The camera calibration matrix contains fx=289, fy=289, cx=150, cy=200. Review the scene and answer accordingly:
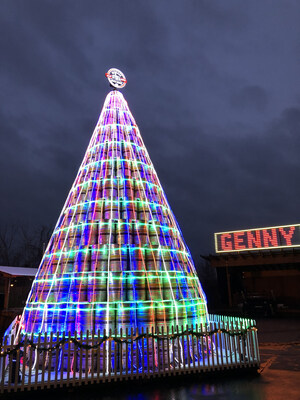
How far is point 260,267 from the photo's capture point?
2836cm

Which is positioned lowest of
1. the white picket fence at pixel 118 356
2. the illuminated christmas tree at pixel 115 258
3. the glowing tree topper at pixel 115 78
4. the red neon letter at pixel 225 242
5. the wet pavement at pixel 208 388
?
the wet pavement at pixel 208 388

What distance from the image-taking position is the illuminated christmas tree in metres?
7.77

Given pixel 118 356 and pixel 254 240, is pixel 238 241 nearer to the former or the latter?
pixel 254 240

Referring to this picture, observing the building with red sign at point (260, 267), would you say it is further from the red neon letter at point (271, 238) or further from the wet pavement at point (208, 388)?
the wet pavement at point (208, 388)

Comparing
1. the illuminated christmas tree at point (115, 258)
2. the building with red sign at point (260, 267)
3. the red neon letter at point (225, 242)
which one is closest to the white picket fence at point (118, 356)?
the illuminated christmas tree at point (115, 258)

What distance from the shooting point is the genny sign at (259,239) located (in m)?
26.2

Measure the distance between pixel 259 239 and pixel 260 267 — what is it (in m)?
3.12

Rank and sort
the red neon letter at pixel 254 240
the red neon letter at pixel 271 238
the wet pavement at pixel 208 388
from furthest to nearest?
the red neon letter at pixel 254 240 < the red neon letter at pixel 271 238 < the wet pavement at pixel 208 388

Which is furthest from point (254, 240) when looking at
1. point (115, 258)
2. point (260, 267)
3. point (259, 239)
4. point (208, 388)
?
point (208, 388)

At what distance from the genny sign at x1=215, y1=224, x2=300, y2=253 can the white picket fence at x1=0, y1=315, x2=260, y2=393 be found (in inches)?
797

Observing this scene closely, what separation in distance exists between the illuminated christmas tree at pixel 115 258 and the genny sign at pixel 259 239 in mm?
19544

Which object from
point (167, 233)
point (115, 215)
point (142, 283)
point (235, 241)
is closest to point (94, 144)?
point (115, 215)

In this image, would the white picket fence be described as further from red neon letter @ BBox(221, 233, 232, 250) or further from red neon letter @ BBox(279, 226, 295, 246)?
red neon letter @ BBox(221, 233, 232, 250)

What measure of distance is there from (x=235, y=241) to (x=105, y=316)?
22694mm
